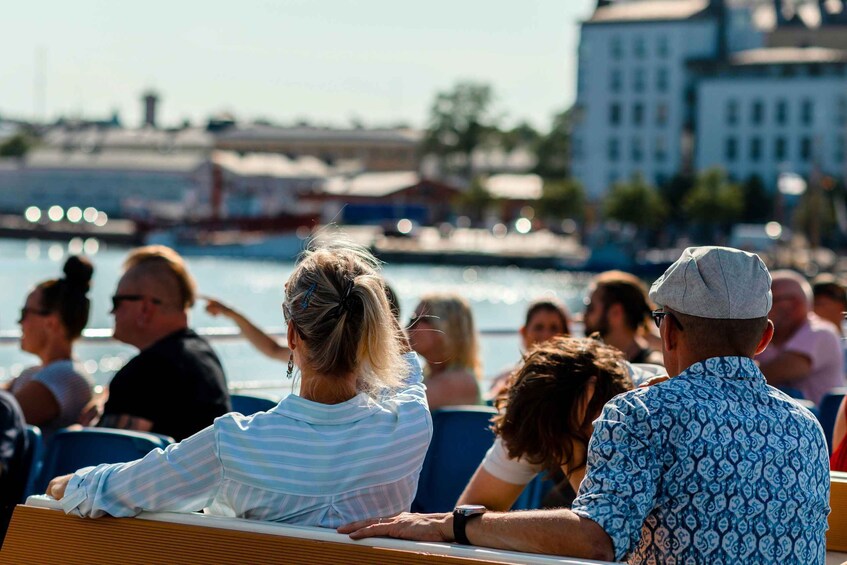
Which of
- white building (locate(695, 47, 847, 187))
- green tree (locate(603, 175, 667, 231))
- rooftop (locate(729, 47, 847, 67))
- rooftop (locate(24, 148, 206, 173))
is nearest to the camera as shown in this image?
green tree (locate(603, 175, 667, 231))

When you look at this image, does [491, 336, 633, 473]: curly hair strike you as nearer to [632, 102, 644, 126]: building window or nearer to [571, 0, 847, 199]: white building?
[571, 0, 847, 199]: white building

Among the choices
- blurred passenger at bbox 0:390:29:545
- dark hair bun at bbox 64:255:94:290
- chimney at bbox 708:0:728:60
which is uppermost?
chimney at bbox 708:0:728:60

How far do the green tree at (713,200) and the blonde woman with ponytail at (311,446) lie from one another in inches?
2575

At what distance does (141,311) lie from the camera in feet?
13.8

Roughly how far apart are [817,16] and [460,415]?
3195 inches

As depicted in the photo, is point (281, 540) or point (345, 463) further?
point (345, 463)

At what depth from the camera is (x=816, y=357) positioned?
18.7ft

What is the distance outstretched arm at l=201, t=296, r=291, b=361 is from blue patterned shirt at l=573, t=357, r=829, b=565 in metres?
2.75

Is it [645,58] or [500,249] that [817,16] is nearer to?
[645,58]

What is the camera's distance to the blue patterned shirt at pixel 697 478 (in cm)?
222

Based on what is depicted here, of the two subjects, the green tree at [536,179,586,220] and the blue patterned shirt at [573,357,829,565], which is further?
the green tree at [536,179,586,220]

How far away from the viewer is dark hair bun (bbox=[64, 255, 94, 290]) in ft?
15.2

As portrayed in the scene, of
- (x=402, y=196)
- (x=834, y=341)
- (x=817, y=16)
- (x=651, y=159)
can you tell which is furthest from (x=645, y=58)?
(x=834, y=341)

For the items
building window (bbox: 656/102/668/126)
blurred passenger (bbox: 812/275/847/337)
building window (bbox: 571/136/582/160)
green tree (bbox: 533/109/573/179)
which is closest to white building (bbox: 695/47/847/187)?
building window (bbox: 656/102/668/126)
